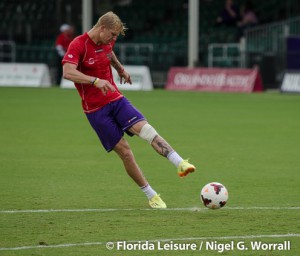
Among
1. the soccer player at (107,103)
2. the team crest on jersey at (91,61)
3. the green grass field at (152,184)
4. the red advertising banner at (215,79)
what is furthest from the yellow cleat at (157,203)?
the red advertising banner at (215,79)

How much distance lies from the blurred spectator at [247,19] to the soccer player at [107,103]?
25298mm

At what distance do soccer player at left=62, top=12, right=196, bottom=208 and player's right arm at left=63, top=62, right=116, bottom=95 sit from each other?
0.6 inches

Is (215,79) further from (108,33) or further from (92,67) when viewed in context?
(108,33)

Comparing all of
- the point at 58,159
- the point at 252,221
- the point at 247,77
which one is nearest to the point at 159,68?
the point at 247,77

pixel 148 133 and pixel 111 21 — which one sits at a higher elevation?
pixel 111 21

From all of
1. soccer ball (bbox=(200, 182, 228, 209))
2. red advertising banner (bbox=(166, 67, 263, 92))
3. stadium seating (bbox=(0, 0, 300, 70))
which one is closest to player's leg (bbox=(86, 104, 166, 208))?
soccer ball (bbox=(200, 182, 228, 209))

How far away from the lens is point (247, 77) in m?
32.8

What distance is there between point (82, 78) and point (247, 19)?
26.4m

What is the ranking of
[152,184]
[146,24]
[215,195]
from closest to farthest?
[215,195] < [152,184] < [146,24]

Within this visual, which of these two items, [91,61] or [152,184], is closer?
[91,61]

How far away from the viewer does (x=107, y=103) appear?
11000 millimetres

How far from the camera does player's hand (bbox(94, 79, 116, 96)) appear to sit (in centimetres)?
1040

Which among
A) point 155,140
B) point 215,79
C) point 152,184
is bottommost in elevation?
point 215,79

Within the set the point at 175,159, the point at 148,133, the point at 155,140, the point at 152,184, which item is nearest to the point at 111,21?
the point at 148,133
